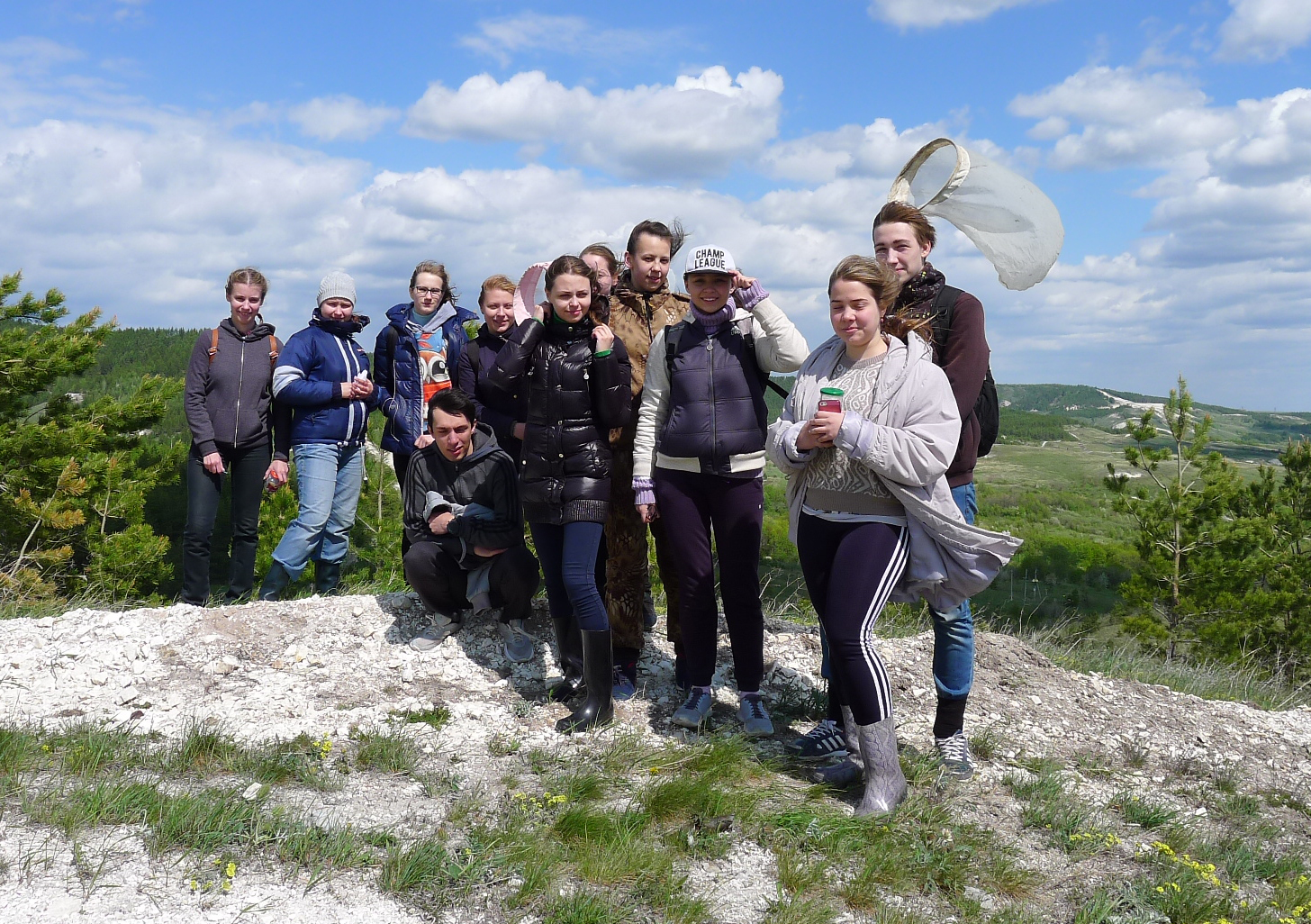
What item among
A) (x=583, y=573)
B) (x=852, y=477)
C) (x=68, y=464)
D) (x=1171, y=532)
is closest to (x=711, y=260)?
(x=852, y=477)

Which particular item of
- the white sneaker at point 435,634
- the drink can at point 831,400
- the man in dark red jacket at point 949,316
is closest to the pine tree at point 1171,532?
the man in dark red jacket at point 949,316

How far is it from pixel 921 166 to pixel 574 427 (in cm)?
214

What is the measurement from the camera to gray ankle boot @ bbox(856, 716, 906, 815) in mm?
3547

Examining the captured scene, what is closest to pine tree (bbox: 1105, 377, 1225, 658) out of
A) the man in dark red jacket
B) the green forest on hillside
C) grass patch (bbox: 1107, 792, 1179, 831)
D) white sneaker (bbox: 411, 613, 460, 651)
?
the green forest on hillside

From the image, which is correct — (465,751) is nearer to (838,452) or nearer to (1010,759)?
(838,452)

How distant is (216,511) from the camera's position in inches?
221

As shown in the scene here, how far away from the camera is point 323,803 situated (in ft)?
11.4

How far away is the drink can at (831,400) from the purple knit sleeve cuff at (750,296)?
0.84 meters

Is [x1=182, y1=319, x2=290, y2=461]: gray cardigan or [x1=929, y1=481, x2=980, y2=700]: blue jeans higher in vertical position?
[x1=182, y1=319, x2=290, y2=461]: gray cardigan

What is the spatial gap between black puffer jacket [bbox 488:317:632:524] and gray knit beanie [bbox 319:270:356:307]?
186cm

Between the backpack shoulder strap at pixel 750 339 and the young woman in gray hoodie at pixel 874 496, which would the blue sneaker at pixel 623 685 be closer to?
the young woman in gray hoodie at pixel 874 496

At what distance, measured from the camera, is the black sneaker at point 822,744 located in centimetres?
423

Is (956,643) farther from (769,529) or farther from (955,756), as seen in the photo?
(769,529)

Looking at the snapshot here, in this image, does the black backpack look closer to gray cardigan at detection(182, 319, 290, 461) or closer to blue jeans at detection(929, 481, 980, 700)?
blue jeans at detection(929, 481, 980, 700)
